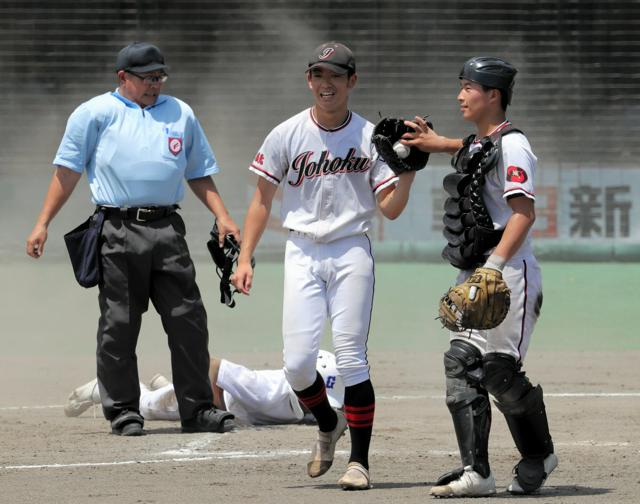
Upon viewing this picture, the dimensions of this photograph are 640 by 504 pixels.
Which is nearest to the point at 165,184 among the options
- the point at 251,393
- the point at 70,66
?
the point at 251,393

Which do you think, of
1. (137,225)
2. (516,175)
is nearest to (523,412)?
(516,175)

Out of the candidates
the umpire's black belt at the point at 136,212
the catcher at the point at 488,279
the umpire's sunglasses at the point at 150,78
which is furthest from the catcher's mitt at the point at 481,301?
the umpire's sunglasses at the point at 150,78

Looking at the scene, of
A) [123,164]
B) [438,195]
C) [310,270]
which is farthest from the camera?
[438,195]

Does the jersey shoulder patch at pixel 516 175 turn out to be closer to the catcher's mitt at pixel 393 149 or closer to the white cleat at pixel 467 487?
the catcher's mitt at pixel 393 149

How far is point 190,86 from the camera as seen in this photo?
1780 centimetres

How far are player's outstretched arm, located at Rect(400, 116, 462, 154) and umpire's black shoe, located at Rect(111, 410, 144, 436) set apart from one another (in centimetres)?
246

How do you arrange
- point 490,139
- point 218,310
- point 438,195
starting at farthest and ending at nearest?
point 438,195 → point 218,310 → point 490,139

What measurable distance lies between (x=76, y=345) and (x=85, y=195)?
509 cm

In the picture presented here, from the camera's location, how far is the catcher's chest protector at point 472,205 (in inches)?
212

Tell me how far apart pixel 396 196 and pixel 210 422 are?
2.11 m

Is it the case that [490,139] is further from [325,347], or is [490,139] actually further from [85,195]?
[85,195]

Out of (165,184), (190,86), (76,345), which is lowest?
(76,345)

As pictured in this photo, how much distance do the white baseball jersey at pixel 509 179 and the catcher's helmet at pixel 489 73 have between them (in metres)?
0.16

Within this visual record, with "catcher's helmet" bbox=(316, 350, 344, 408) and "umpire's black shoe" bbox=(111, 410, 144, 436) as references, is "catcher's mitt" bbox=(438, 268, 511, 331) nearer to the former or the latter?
"catcher's helmet" bbox=(316, 350, 344, 408)
